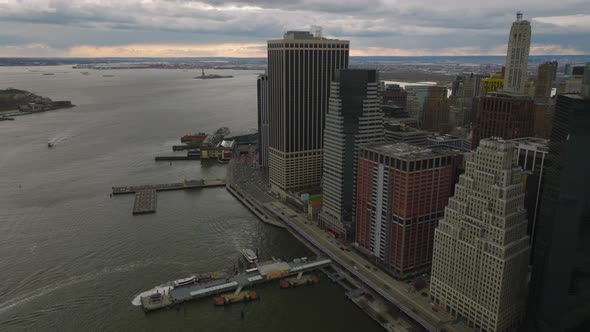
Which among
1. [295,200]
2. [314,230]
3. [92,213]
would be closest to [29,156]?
[92,213]

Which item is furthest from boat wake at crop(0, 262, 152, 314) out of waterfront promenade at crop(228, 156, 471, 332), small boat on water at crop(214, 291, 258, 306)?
waterfront promenade at crop(228, 156, 471, 332)

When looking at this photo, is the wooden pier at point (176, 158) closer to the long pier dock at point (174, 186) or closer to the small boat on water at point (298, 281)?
the long pier dock at point (174, 186)

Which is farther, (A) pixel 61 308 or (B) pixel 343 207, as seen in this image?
(B) pixel 343 207

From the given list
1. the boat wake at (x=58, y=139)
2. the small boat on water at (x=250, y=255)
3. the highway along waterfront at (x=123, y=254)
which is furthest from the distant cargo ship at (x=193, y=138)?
the small boat on water at (x=250, y=255)

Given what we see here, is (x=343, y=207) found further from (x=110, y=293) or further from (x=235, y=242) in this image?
(x=110, y=293)

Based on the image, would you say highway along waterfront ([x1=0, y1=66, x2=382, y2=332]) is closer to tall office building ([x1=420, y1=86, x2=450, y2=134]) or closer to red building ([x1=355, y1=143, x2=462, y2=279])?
red building ([x1=355, y1=143, x2=462, y2=279])

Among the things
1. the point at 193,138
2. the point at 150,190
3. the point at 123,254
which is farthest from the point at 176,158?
the point at 123,254
